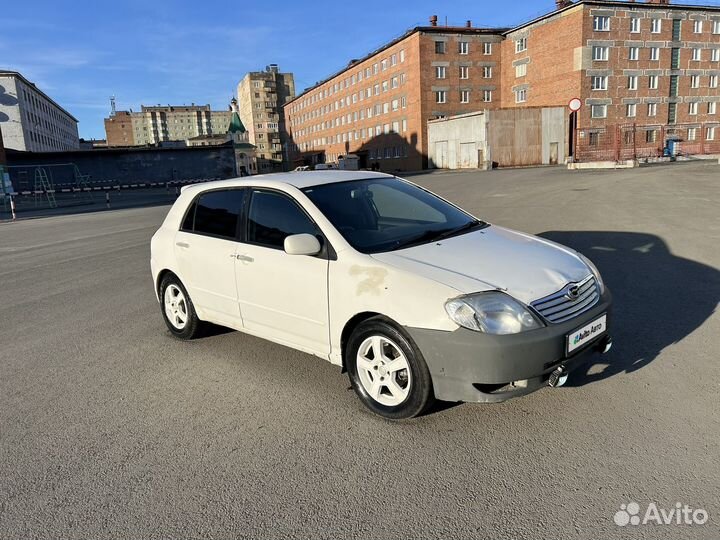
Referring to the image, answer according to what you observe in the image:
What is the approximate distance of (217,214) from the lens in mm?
4672

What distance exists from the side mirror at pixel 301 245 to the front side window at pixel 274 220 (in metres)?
0.19

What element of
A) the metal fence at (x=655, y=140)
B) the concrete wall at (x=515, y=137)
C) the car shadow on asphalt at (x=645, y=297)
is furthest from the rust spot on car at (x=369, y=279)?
the concrete wall at (x=515, y=137)

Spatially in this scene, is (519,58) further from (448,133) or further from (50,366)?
(50,366)

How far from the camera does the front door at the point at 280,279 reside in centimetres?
368

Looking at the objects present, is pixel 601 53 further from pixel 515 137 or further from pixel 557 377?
pixel 557 377

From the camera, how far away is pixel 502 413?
341 centimetres

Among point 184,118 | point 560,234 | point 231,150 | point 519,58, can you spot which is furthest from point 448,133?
point 184,118

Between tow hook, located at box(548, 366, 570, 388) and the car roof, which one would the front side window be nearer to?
the car roof

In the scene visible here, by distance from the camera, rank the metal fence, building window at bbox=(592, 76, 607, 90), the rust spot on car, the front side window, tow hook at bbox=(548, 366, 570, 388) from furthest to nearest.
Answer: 1. building window at bbox=(592, 76, 607, 90)
2. the metal fence
3. the front side window
4. the rust spot on car
5. tow hook at bbox=(548, 366, 570, 388)

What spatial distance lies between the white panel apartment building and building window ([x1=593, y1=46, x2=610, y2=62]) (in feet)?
250

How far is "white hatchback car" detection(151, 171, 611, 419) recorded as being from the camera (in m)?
3.01

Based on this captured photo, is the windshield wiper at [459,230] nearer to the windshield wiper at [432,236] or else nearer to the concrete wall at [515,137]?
the windshield wiper at [432,236]

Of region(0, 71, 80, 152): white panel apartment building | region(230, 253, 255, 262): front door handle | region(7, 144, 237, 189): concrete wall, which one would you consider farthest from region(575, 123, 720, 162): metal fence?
region(0, 71, 80, 152): white panel apartment building

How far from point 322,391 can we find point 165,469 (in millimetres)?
1249
